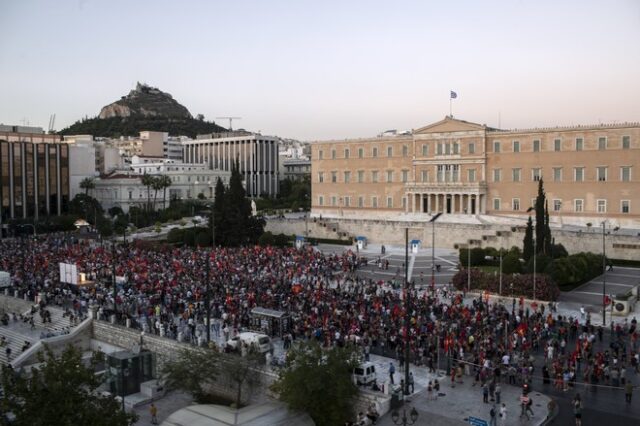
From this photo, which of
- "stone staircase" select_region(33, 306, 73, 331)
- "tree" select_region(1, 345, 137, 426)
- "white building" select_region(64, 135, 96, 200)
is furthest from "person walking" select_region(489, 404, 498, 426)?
"white building" select_region(64, 135, 96, 200)

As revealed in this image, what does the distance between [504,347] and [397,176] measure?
1788 inches

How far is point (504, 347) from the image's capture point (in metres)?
24.0

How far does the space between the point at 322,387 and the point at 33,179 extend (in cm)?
7070

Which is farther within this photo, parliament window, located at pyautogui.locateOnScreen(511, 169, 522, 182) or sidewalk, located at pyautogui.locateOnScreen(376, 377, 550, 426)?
parliament window, located at pyautogui.locateOnScreen(511, 169, 522, 182)

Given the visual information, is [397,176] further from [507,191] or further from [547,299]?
[547,299]

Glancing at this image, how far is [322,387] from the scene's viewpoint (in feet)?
60.3

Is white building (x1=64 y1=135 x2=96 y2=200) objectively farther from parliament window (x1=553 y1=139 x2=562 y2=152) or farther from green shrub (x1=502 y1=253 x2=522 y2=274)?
green shrub (x1=502 y1=253 x2=522 y2=274)

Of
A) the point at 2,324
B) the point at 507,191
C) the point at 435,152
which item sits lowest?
the point at 2,324

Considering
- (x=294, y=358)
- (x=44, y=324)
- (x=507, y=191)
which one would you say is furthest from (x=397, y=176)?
(x=294, y=358)

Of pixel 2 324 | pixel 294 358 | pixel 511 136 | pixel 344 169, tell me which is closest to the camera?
pixel 294 358

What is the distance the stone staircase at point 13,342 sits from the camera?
3002 centimetres

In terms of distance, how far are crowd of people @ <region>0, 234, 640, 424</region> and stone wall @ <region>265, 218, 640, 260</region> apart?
42.7 ft

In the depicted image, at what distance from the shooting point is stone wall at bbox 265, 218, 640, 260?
46438 mm

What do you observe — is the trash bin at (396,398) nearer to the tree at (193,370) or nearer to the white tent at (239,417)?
the white tent at (239,417)
